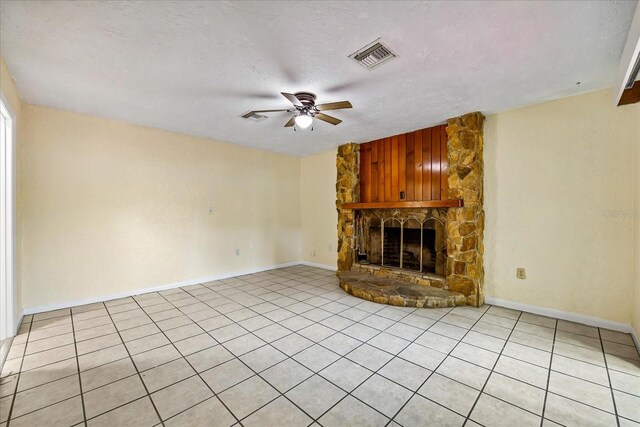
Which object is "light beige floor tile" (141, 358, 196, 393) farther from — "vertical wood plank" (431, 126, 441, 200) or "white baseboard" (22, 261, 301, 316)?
"vertical wood plank" (431, 126, 441, 200)

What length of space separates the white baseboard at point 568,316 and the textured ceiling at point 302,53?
2406mm

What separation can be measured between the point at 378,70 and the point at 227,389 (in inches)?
111

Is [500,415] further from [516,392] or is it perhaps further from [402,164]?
[402,164]

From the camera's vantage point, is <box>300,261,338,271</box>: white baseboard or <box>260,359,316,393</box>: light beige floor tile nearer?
<box>260,359,316,393</box>: light beige floor tile

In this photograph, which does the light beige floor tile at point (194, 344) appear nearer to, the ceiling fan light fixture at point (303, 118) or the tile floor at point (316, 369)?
the tile floor at point (316, 369)

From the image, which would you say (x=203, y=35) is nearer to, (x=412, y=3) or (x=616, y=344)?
(x=412, y=3)

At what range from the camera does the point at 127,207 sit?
147 inches

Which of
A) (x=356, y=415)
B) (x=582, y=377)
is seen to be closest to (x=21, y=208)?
(x=356, y=415)

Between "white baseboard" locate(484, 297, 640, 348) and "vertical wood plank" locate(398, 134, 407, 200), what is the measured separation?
74.9 inches

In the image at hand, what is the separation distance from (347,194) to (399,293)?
6.80 ft

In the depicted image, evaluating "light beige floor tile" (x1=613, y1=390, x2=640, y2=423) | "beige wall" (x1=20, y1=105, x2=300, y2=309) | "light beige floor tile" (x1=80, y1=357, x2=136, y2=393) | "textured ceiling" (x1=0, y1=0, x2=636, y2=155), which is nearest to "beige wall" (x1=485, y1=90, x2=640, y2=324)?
"textured ceiling" (x1=0, y1=0, x2=636, y2=155)

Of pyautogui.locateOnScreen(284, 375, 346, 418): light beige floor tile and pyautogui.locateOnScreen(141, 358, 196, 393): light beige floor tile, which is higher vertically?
pyautogui.locateOnScreen(141, 358, 196, 393): light beige floor tile

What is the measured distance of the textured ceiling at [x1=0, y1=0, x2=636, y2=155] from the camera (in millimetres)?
1660

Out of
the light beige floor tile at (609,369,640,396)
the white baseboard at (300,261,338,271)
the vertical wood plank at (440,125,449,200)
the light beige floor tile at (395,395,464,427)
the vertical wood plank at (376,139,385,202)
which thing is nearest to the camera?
the light beige floor tile at (395,395,464,427)
